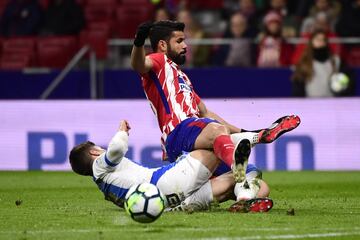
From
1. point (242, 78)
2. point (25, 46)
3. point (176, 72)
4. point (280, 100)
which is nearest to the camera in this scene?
point (176, 72)

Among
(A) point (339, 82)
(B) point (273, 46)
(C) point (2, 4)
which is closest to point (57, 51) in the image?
(C) point (2, 4)

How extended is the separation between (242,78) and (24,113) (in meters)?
3.93

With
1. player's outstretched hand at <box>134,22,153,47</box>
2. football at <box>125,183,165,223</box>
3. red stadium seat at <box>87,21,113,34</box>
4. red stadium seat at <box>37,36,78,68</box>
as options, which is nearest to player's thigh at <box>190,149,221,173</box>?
football at <box>125,183,165,223</box>

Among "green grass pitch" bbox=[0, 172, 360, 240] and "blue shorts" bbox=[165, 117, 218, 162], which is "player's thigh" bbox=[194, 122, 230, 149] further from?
"green grass pitch" bbox=[0, 172, 360, 240]

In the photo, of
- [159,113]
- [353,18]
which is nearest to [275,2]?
[353,18]

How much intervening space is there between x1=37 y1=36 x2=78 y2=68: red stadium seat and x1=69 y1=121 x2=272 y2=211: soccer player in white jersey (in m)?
10.4

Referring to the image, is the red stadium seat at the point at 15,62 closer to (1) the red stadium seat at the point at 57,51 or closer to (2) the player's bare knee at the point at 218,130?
(1) the red stadium seat at the point at 57,51

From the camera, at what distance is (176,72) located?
10.7m

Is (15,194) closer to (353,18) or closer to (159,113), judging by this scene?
(159,113)

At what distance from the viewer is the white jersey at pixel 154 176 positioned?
9.84 m

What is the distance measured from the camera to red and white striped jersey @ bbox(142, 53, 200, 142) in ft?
34.4

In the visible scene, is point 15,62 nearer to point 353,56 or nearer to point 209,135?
point 353,56

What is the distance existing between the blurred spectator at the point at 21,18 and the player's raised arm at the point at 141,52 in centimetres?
→ 1135

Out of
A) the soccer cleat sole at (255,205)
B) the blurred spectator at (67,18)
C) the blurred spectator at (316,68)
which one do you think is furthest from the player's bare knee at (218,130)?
the blurred spectator at (67,18)
